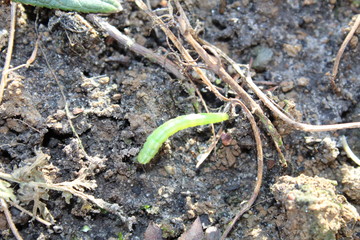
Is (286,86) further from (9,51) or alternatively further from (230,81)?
(9,51)

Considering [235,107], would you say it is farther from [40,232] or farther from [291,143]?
[40,232]

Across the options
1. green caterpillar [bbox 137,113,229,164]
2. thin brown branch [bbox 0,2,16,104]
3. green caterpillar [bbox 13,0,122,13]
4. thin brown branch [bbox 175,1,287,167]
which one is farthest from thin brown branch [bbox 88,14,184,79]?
thin brown branch [bbox 0,2,16,104]

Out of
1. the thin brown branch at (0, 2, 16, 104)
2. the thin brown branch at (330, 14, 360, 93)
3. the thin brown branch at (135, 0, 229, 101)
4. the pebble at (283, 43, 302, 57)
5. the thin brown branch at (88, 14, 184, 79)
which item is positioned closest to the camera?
the thin brown branch at (0, 2, 16, 104)

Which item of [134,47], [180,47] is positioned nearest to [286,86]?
[180,47]

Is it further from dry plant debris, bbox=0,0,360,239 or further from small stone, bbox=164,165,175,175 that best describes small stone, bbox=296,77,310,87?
small stone, bbox=164,165,175,175

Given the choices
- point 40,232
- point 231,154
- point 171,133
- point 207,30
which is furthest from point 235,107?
point 40,232

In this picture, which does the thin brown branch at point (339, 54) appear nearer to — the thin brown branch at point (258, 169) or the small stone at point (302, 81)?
the small stone at point (302, 81)
